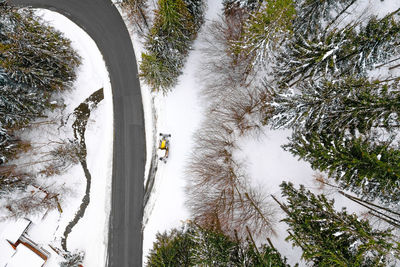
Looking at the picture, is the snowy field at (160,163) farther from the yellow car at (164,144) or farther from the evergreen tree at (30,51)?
the evergreen tree at (30,51)

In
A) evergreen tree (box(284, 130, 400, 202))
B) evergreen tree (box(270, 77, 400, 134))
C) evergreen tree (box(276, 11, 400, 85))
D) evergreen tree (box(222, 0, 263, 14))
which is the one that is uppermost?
evergreen tree (box(222, 0, 263, 14))

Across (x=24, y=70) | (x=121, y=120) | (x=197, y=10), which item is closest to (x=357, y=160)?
(x=197, y=10)

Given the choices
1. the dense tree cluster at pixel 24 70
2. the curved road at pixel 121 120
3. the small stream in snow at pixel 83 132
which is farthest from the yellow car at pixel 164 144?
the dense tree cluster at pixel 24 70

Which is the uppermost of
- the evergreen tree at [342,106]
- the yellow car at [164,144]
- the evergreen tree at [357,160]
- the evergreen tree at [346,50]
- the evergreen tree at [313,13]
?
the evergreen tree at [313,13]

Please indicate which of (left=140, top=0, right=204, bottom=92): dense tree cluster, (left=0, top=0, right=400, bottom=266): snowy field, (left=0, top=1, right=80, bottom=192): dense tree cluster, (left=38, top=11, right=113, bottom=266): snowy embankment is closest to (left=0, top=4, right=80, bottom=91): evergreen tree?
(left=0, top=1, right=80, bottom=192): dense tree cluster

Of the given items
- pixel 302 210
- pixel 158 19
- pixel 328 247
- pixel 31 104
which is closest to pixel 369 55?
pixel 302 210

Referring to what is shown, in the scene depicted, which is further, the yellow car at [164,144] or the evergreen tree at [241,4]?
the yellow car at [164,144]

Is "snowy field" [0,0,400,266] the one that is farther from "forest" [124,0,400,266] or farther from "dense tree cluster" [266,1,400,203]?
"dense tree cluster" [266,1,400,203]
